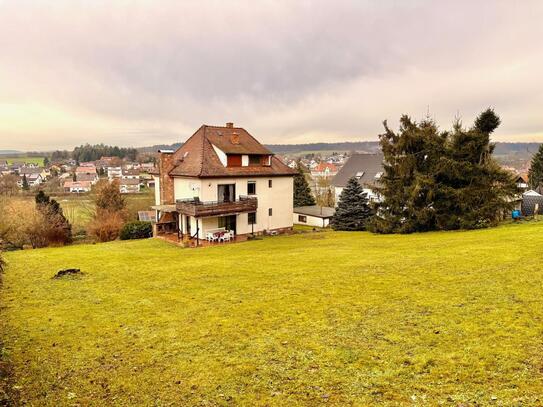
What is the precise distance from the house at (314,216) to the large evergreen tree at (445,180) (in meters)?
14.5

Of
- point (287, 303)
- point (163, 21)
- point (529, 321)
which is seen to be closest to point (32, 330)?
point (287, 303)

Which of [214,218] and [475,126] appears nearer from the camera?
[475,126]

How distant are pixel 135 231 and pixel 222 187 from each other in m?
8.72

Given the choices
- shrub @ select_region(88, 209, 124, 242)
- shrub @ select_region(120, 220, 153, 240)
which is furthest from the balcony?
shrub @ select_region(88, 209, 124, 242)

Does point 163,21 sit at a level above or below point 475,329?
above

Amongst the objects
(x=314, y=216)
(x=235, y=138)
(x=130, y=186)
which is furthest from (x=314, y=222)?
(x=130, y=186)

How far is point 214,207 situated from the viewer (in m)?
25.3

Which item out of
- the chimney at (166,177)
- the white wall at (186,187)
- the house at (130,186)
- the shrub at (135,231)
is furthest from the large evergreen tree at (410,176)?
the house at (130,186)

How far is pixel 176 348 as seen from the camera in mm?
7195

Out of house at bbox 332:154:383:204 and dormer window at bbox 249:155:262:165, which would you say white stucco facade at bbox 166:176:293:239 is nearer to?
dormer window at bbox 249:155:262:165

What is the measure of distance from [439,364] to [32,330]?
27.7 ft

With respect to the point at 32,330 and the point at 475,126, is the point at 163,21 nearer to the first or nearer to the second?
the point at 32,330

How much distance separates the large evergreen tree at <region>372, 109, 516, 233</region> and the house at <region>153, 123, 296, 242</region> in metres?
9.34

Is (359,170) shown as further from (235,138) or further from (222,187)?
(222,187)
